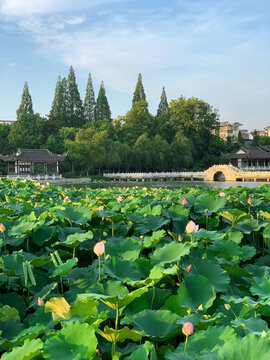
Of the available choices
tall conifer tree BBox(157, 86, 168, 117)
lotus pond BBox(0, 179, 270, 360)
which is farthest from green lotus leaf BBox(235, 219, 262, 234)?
tall conifer tree BBox(157, 86, 168, 117)

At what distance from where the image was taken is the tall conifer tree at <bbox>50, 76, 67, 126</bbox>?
43.7m

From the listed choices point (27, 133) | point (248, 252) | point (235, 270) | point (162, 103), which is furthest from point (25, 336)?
point (162, 103)

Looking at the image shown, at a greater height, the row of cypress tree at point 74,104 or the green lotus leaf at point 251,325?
the row of cypress tree at point 74,104

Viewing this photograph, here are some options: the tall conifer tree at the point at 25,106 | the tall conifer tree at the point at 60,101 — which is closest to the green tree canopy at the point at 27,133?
the tall conifer tree at the point at 25,106

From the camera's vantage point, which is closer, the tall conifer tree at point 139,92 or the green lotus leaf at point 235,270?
the green lotus leaf at point 235,270

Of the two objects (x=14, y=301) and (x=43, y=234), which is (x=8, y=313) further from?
(x=43, y=234)

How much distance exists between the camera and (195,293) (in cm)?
100

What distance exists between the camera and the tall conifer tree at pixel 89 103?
153ft

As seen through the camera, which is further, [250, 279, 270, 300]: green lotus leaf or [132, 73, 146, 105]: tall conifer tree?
[132, 73, 146, 105]: tall conifer tree

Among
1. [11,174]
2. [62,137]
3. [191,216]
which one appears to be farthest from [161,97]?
[191,216]

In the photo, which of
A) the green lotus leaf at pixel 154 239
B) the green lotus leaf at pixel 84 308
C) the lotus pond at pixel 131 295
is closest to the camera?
the lotus pond at pixel 131 295

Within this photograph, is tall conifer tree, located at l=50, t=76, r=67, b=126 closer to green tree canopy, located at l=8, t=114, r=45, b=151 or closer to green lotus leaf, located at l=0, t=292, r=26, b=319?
green tree canopy, located at l=8, t=114, r=45, b=151

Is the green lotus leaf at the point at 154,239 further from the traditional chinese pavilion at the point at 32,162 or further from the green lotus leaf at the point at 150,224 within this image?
the traditional chinese pavilion at the point at 32,162

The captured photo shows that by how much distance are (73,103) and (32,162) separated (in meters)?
12.9
